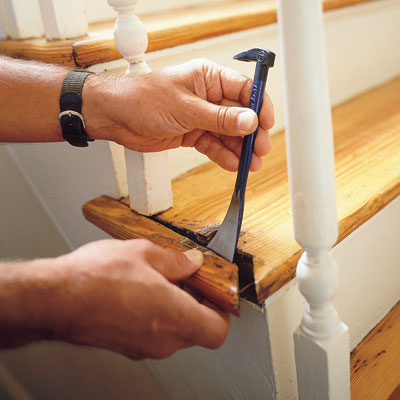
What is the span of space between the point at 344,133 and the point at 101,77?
59 centimetres

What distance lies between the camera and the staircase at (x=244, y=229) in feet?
1.99

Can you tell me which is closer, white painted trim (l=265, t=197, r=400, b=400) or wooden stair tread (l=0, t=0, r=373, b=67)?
white painted trim (l=265, t=197, r=400, b=400)

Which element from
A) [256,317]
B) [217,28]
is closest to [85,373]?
[256,317]

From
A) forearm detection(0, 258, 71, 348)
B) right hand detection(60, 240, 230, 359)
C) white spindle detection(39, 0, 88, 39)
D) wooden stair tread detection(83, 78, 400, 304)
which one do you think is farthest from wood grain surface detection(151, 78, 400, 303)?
white spindle detection(39, 0, 88, 39)

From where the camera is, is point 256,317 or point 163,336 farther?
point 256,317

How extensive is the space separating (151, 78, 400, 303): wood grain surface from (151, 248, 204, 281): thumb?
7 centimetres

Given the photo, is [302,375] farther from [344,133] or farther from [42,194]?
[42,194]

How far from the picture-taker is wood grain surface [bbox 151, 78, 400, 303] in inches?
22.8

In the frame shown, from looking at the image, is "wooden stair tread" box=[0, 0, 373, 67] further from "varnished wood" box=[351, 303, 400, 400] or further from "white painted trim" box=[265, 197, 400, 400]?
"varnished wood" box=[351, 303, 400, 400]

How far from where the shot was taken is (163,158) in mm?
723

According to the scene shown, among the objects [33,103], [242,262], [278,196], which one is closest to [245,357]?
[242,262]

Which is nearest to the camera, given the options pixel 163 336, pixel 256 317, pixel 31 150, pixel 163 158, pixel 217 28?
pixel 163 336

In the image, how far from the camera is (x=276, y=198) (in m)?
0.73

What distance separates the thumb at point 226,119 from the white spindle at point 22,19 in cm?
48
